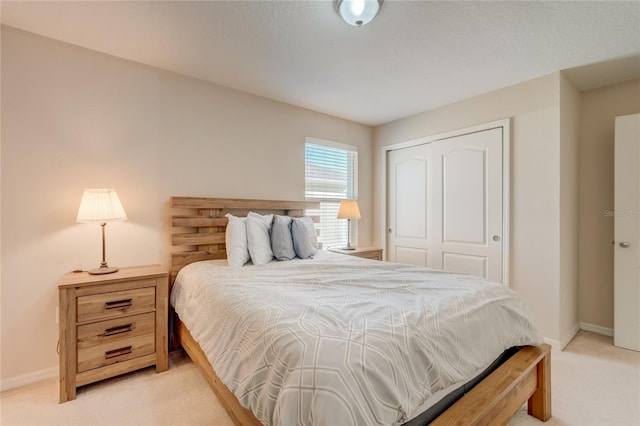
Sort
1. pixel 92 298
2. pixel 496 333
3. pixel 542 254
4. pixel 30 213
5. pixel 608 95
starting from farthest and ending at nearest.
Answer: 1. pixel 608 95
2. pixel 542 254
3. pixel 30 213
4. pixel 92 298
5. pixel 496 333

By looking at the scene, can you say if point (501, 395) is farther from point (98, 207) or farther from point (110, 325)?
point (98, 207)

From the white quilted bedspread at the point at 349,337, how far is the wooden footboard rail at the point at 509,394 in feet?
0.27

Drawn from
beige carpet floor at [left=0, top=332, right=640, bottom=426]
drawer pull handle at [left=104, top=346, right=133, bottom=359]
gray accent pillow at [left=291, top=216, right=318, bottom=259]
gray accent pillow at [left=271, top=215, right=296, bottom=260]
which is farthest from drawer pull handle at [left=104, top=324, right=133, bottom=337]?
gray accent pillow at [left=291, top=216, right=318, bottom=259]

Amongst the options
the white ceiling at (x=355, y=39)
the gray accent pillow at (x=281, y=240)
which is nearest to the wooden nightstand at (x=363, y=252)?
the gray accent pillow at (x=281, y=240)

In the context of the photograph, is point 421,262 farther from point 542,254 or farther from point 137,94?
point 137,94

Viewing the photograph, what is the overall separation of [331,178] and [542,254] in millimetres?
2398

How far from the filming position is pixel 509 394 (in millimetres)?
1416

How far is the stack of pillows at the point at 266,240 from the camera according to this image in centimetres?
243

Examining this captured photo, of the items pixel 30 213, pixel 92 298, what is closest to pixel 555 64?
pixel 92 298

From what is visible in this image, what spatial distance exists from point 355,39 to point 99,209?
2.17 m

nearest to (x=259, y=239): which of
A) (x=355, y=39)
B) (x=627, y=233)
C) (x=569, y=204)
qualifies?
(x=355, y=39)

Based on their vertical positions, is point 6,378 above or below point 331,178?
below

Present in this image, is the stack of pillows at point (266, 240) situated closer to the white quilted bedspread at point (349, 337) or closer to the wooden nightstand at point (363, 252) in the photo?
the white quilted bedspread at point (349, 337)

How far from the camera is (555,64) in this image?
8.20 ft
